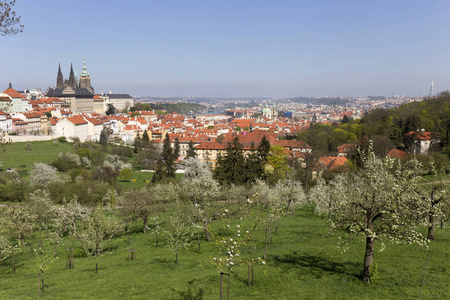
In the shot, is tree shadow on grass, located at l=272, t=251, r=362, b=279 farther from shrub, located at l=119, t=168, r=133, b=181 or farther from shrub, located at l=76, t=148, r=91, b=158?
shrub, located at l=76, t=148, r=91, b=158

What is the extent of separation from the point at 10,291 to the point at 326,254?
1724 cm

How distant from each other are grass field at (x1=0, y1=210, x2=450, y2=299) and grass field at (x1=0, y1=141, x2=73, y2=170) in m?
59.1

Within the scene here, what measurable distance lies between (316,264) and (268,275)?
276 cm

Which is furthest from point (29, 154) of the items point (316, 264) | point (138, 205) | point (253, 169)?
point (316, 264)

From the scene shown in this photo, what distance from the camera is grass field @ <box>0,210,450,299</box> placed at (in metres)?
14.9

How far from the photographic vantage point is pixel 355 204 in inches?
599

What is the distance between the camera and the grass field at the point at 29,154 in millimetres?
75312

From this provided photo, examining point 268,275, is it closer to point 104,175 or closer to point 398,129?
point 104,175

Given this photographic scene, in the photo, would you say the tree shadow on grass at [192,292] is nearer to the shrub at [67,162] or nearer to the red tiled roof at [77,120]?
the shrub at [67,162]

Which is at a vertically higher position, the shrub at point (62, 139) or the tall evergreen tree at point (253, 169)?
the tall evergreen tree at point (253, 169)

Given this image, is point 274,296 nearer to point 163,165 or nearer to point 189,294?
point 189,294

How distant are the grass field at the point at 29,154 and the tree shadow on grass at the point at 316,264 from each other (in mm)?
67846

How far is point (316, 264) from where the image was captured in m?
17.9

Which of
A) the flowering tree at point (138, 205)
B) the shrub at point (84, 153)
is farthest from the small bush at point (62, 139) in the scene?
the flowering tree at point (138, 205)
